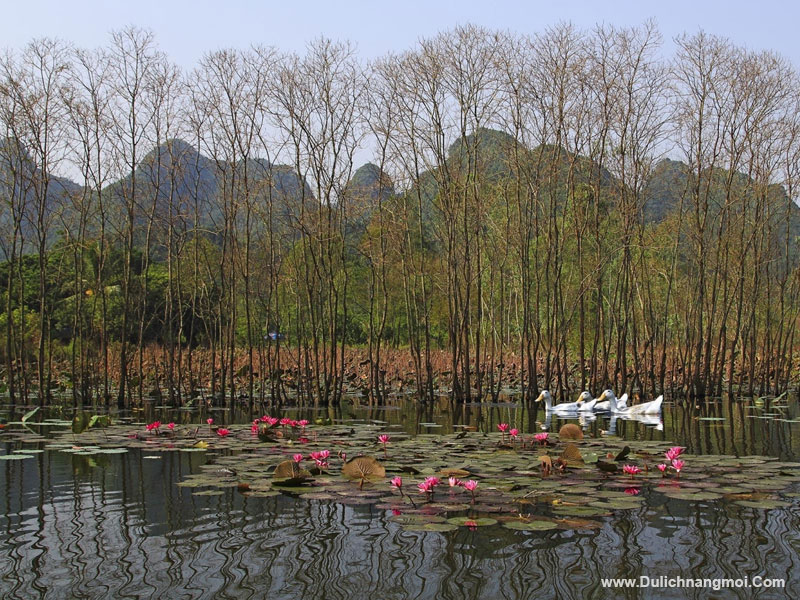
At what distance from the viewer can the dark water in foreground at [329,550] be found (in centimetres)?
334

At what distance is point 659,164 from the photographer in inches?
709

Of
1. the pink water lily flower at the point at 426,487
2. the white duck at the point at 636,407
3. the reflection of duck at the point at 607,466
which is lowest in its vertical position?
the white duck at the point at 636,407

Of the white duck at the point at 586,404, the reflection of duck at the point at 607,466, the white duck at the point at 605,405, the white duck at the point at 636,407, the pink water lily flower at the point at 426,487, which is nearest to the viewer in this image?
the pink water lily flower at the point at 426,487

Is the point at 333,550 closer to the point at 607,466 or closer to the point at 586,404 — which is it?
the point at 607,466

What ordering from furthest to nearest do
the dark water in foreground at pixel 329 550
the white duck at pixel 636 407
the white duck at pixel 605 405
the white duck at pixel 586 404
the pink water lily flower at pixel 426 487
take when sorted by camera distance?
the white duck at pixel 605 405, the white duck at pixel 586 404, the white duck at pixel 636 407, the pink water lily flower at pixel 426 487, the dark water in foreground at pixel 329 550

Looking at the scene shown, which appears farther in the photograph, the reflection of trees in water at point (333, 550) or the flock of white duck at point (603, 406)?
the flock of white duck at point (603, 406)

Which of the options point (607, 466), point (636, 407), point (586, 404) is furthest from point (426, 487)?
point (636, 407)

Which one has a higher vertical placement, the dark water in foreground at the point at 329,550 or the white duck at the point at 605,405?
the dark water in foreground at the point at 329,550

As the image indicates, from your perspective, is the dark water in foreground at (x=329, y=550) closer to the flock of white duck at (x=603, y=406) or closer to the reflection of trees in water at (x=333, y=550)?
the reflection of trees in water at (x=333, y=550)

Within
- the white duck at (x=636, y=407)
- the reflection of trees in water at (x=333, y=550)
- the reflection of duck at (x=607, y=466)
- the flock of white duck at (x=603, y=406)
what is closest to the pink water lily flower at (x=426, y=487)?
the reflection of trees in water at (x=333, y=550)

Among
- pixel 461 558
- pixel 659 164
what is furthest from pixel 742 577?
pixel 659 164

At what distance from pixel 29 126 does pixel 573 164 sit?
34.4 feet

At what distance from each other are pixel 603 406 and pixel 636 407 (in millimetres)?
561

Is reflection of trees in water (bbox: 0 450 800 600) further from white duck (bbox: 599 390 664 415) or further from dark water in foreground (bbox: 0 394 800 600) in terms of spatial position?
white duck (bbox: 599 390 664 415)
